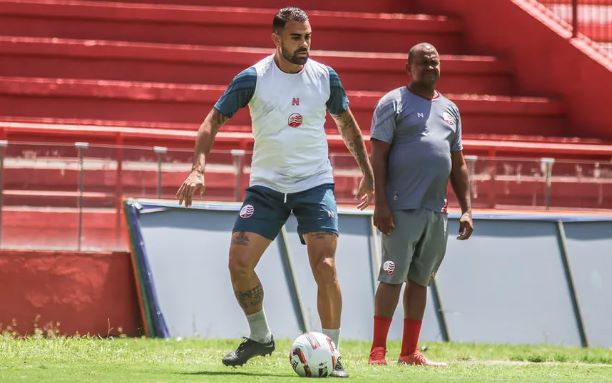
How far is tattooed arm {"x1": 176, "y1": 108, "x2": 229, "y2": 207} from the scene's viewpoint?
27.9 ft

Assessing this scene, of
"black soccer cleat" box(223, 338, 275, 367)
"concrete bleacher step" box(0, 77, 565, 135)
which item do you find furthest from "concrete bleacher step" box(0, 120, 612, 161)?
"black soccer cleat" box(223, 338, 275, 367)

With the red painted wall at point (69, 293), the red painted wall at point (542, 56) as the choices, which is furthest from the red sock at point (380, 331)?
the red painted wall at point (542, 56)

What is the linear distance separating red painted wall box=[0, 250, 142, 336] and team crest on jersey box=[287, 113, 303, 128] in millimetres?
4607

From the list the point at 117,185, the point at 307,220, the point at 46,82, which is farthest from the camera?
the point at 46,82

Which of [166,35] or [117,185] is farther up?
[166,35]

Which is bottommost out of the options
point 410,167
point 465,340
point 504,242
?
point 465,340

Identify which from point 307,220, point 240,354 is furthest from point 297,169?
point 240,354

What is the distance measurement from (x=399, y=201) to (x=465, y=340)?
3722 mm

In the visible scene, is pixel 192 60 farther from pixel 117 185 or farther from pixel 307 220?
pixel 307 220

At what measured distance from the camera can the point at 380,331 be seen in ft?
32.7

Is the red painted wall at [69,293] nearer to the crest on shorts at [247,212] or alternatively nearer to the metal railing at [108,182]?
the metal railing at [108,182]

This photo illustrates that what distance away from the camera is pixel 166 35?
19391mm

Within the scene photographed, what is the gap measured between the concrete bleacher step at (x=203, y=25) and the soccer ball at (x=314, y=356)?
11.3 meters

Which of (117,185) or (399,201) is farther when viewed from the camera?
(117,185)
